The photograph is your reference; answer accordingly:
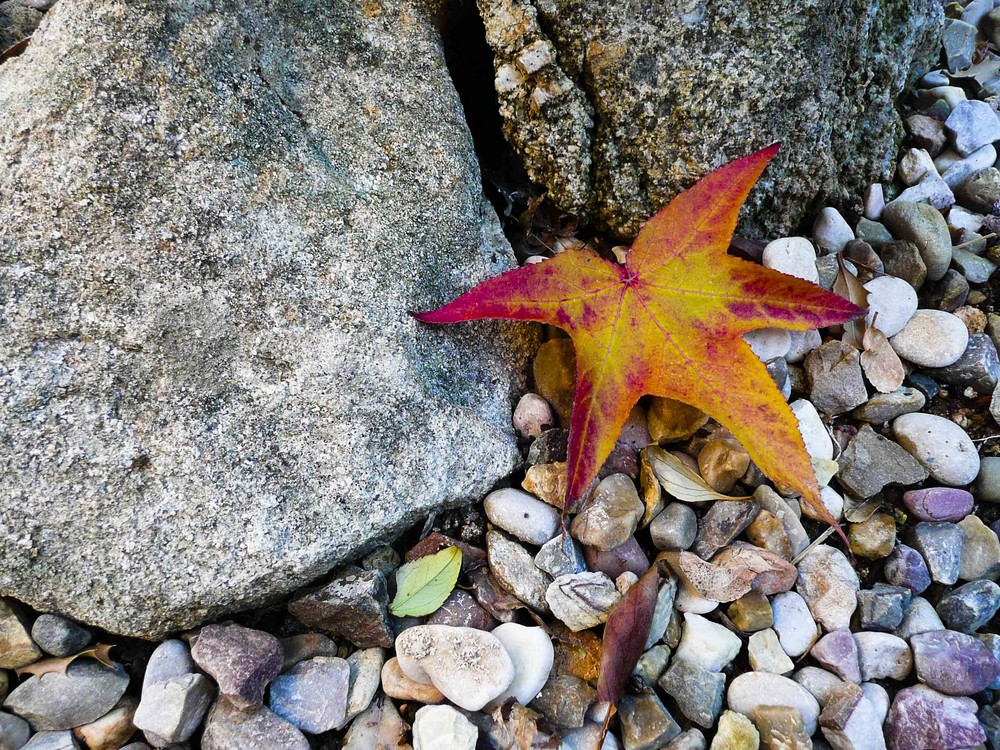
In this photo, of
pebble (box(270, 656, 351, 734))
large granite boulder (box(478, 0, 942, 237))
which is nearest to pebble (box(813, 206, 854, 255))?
large granite boulder (box(478, 0, 942, 237))

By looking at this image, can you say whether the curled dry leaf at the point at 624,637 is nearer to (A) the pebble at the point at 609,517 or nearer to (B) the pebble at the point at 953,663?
(A) the pebble at the point at 609,517

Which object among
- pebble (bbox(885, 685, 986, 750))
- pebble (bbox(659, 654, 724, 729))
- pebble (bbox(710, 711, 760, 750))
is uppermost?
pebble (bbox(659, 654, 724, 729))

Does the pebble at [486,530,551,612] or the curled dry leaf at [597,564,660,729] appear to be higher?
the pebble at [486,530,551,612]

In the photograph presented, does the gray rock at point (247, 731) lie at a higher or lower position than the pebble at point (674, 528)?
higher

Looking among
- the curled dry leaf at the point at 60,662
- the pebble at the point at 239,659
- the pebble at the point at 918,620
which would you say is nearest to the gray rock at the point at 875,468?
the pebble at the point at 918,620

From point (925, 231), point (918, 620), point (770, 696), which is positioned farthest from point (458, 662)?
point (925, 231)

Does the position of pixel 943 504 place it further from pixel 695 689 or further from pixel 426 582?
pixel 426 582

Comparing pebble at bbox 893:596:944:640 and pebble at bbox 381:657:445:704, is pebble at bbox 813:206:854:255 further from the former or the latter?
pebble at bbox 381:657:445:704
